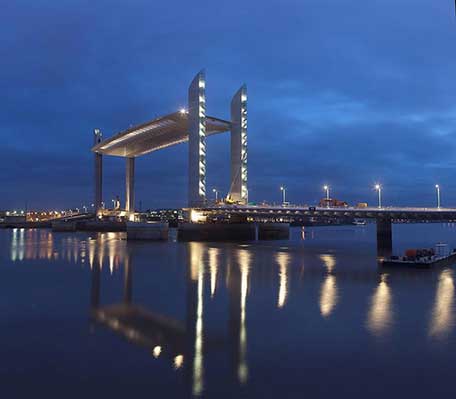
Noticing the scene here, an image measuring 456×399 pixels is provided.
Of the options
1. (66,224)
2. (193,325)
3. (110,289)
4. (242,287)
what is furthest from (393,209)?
(66,224)

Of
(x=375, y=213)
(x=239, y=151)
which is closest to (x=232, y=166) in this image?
(x=239, y=151)

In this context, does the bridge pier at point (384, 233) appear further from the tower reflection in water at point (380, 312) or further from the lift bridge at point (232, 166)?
the tower reflection in water at point (380, 312)

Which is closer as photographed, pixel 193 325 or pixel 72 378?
pixel 72 378

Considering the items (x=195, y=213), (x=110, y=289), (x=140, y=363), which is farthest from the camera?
(x=195, y=213)

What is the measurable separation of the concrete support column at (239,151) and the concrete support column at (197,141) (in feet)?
16.9

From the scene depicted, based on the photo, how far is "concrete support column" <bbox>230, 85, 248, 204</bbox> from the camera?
5356 centimetres

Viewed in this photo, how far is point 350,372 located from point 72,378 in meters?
4.59

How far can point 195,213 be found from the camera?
50125 millimetres

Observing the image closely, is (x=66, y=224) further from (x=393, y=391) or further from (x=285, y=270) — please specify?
(x=393, y=391)

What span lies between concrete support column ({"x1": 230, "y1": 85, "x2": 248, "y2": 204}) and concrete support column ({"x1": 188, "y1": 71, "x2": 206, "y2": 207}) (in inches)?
202

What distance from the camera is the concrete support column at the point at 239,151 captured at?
5356 centimetres

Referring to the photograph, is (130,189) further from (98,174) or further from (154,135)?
(154,135)

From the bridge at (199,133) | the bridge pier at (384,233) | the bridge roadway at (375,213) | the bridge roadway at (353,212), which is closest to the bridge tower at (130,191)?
the bridge at (199,133)

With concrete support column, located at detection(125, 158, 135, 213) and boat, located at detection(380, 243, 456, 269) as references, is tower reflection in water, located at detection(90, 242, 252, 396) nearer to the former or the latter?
boat, located at detection(380, 243, 456, 269)
